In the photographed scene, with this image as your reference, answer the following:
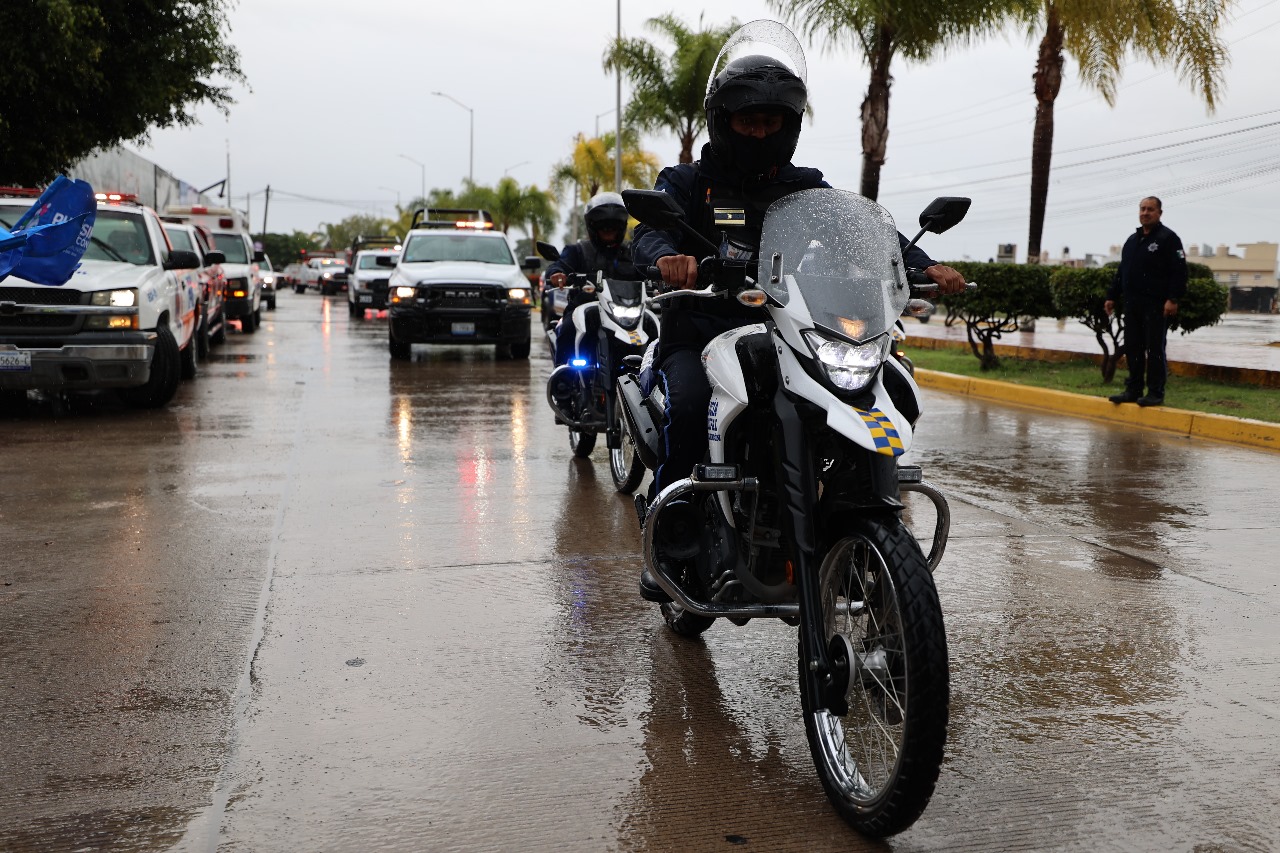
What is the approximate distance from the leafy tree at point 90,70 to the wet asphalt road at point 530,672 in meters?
10.6

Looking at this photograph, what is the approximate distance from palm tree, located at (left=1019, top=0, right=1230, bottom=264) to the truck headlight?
1456 centimetres

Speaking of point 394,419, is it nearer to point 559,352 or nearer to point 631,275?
point 559,352

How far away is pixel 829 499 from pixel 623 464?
455 cm

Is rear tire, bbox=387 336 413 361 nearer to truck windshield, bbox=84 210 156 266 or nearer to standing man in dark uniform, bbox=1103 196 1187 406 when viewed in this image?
truck windshield, bbox=84 210 156 266

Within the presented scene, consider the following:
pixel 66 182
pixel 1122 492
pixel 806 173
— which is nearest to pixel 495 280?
pixel 66 182

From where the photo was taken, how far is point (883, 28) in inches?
796

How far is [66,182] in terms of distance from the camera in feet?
33.7

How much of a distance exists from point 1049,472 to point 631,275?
3.24 meters

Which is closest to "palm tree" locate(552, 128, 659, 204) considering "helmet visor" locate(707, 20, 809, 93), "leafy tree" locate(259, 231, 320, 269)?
"helmet visor" locate(707, 20, 809, 93)

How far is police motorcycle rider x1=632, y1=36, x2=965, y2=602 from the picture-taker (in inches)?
170

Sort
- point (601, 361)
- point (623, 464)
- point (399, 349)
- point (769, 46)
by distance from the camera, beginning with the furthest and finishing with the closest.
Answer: point (399, 349) < point (601, 361) < point (623, 464) < point (769, 46)

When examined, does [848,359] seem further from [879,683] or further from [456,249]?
[456,249]

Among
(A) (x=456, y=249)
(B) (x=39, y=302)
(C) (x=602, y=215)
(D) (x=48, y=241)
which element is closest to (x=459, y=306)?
(A) (x=456, y=249)

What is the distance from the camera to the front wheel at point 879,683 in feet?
10.5
